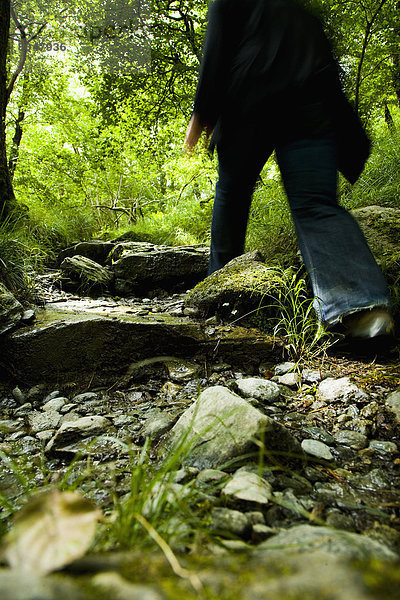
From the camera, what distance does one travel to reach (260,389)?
1756 millimetres

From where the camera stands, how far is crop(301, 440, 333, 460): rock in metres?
1.23

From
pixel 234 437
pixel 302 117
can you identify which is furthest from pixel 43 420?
pixel 302 117

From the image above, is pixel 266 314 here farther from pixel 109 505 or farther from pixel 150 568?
pixel 150 568

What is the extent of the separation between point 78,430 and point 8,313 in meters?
1.18

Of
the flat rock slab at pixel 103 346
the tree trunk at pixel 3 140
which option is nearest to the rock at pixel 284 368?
the flat rock slab at pixel 103 346

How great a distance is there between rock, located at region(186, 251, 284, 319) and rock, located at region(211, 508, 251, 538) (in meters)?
1.70

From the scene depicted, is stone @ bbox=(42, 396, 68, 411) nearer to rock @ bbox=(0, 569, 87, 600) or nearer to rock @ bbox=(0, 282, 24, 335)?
rock @ bbox=(0, 282, 24, 335)

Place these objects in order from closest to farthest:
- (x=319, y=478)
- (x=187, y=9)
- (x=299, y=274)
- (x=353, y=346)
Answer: (x=319, y=478)
(x=353, y=346)
(x=299, y=274)
(x=187, y=9)

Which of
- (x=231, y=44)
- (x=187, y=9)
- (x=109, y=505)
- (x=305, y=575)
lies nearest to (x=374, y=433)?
(x=109, y=505)

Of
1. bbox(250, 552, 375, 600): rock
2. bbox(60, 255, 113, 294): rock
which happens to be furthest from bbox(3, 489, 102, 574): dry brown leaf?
bbox(60, 255, 113, 294): rock

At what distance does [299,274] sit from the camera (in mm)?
2715

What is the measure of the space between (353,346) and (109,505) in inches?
60.5

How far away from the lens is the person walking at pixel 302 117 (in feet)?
6.05

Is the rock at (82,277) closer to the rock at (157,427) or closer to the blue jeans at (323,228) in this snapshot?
the blue jeans at (323,228)
